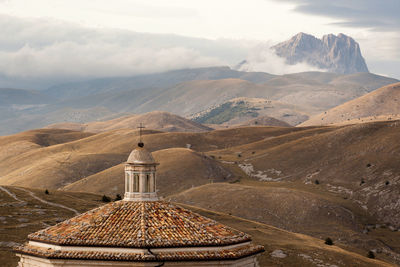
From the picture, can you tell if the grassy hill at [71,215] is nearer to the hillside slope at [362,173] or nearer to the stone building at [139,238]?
the stone building at [139,238]

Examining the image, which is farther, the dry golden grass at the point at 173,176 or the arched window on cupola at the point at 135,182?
the dry golden grass at the point at 173,176

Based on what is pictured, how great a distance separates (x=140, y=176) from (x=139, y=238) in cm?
422

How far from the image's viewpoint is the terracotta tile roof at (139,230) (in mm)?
31062

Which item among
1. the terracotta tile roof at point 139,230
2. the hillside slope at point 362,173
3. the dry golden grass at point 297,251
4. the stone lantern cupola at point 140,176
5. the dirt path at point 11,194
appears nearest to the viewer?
the terracotta tile roof at point 139,230

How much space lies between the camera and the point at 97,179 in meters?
183

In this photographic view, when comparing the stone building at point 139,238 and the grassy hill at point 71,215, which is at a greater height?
the stone building at point 139,238

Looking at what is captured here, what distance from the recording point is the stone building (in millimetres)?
30531

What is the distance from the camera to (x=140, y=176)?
112ft

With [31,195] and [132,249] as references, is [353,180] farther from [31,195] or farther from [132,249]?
[132,249]

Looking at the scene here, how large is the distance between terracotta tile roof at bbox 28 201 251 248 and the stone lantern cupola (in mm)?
425

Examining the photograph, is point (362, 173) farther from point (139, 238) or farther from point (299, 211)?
point (139, 238)

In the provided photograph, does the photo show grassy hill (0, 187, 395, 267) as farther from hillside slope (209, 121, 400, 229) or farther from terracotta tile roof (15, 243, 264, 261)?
hillside slope (209, 121, 400, 229)

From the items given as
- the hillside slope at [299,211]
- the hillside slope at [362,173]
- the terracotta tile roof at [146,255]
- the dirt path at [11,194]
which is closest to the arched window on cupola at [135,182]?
the terracotta tile roof at [146,255]

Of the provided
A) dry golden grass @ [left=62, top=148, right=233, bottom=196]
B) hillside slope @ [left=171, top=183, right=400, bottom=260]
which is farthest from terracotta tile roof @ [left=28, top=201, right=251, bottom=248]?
dry golden grass @ [left=62, top=148, right=233, bottom=196]
